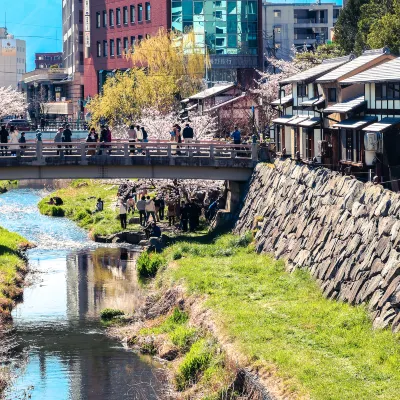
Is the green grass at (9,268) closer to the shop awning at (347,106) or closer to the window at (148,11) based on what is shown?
the shop awning at (347,106)

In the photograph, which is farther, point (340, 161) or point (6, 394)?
point (340, 161)

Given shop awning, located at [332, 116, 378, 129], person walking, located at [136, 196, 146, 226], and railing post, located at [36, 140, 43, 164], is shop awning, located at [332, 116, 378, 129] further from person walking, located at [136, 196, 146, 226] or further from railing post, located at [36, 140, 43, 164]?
person walking, located at [136, 196, 146, 226]

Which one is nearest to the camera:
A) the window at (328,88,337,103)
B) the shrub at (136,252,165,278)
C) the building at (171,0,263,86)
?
the shrub at (136,252,165,278)

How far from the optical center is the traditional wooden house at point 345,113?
126ft

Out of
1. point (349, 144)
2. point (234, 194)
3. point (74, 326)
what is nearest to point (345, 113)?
point (349, 144)

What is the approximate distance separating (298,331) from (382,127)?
11981 mm

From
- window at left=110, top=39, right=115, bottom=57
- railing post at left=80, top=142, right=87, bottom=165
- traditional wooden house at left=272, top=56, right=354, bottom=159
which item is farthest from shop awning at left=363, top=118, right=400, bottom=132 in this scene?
window at left=110, top=39, right=115, bottom=57

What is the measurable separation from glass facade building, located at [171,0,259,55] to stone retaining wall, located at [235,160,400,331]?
45524mm

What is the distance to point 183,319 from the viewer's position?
102ft

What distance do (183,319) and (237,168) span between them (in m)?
17.4

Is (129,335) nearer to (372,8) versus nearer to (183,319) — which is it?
(183,319)

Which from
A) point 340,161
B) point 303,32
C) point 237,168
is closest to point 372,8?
point 237,168

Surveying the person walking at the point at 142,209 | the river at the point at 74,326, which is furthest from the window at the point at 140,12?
the person walking at the point at 142,209

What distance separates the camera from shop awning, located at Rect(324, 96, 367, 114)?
38531 millimetres
